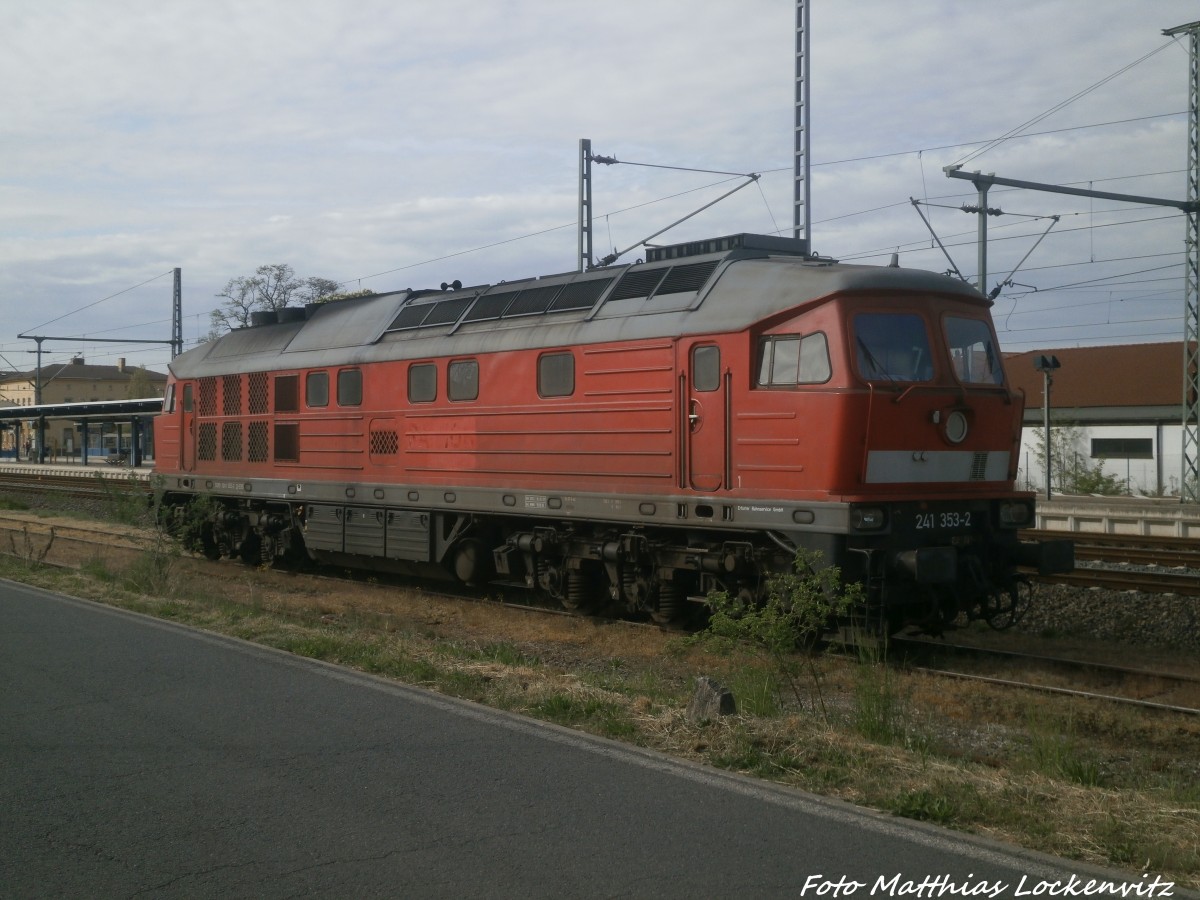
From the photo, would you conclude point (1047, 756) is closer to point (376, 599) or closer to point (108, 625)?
point (108, 625)

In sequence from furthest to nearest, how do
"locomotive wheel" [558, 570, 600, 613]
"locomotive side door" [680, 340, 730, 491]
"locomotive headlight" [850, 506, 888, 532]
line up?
"locomotive wheel" [558, 570, 600, 613], "locomotive side door" [680, 340, 730, 491], "locomotive headlight" [850, 506, 888, 532]

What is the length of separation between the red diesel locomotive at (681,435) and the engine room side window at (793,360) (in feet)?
0.09

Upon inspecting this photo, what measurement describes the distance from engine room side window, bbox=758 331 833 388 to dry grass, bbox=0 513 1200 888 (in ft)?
8.69

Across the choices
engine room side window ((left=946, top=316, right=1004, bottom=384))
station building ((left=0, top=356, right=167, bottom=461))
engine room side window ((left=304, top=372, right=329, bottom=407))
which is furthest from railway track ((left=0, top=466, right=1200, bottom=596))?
station building ((left=0, top=356, right=167, bottom=461))

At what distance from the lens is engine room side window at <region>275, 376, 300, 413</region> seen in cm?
1761

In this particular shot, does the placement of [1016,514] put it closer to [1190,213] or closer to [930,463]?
[930,463]

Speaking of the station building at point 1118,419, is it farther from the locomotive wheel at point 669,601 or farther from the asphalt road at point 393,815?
the asphalt road at point 393,815

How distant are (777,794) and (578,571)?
762cm

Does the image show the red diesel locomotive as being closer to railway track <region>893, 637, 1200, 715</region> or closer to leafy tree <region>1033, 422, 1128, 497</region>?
railway track <region>893, 637, 1200, 715</region>

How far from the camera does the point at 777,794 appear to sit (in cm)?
610

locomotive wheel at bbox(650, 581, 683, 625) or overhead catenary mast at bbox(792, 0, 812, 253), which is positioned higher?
overhead catenary mast at bbox(792, 0, 812, 253)

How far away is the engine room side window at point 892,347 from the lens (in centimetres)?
1063

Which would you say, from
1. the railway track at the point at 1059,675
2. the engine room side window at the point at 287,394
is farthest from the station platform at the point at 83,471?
the railway track at the point at 1059,675

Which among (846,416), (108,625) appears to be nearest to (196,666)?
(108,625)
